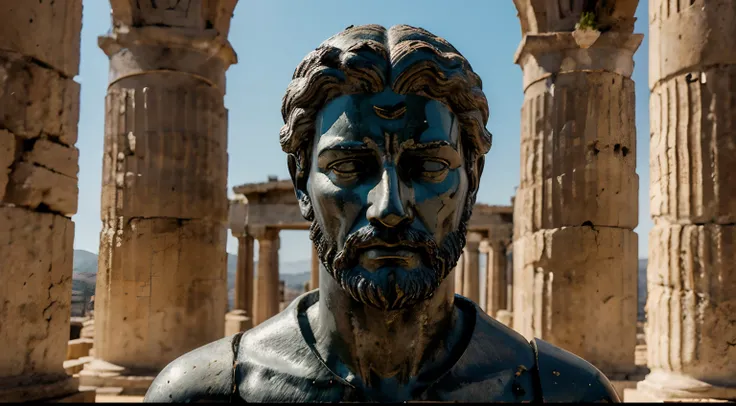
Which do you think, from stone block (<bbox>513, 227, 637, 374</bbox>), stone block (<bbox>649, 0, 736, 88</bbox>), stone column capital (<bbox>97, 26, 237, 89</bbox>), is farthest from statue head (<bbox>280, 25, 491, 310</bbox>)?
stone column capital (<bbox>97, 26, 237, 89</bbox>)

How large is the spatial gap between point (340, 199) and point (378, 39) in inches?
18.9

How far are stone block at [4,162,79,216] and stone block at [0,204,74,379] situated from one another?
80 mm

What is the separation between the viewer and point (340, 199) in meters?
1.78

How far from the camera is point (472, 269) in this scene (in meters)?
25.1

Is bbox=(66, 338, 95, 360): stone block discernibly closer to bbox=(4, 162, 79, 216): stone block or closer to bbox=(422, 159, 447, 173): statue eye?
bbox=(4, 162, 79, 216): stone block

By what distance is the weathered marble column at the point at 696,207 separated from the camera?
6098 mm

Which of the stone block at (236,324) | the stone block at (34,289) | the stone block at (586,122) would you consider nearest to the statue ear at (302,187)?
the stone block at (34,289)

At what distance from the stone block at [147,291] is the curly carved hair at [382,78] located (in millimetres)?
7244

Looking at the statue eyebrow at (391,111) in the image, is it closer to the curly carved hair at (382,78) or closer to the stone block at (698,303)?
the curly carved hair at (382,78)

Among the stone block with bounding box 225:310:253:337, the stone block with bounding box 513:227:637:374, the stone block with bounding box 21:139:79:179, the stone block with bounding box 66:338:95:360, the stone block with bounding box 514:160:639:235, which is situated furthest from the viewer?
the stone block with bounding box 225:310:253:337

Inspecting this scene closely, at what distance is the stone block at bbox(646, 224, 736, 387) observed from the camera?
19.9ft

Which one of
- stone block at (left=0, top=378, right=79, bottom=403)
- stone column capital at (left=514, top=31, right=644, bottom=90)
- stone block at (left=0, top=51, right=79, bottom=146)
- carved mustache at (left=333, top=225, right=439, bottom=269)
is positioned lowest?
stone block at (left=0, top=378, right=79, bottom=403)

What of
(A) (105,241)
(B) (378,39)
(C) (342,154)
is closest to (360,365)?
(C) (342,154)

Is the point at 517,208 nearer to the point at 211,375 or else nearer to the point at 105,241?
the point at 105,241
